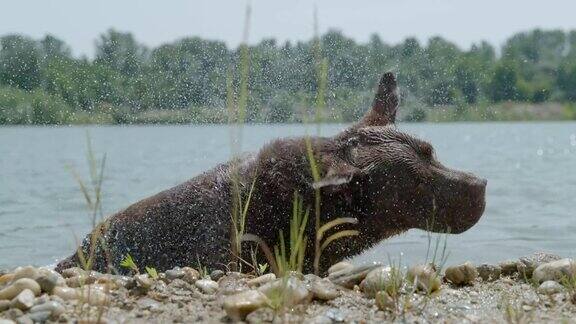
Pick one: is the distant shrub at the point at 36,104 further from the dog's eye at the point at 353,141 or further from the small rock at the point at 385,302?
the small rock at the point at 385,302

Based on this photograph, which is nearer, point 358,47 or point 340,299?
point 340,299

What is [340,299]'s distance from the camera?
4.94 metres

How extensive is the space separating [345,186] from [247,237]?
888mm

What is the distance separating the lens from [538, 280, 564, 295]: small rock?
5.31 meters

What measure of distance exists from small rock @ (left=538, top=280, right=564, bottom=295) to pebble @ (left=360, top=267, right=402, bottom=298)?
880 millimetres

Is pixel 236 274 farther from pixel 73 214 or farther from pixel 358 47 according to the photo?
pixel 358 47

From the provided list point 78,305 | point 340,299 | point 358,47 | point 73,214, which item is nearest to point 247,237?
point 340,299

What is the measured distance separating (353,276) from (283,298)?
98 centimetres

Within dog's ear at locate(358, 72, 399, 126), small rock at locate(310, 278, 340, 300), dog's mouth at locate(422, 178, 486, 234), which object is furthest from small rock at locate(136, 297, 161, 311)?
dog's ear at locate(358, 72, 399, 126)

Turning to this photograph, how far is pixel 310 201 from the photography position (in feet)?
22.4

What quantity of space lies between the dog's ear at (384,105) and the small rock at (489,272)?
1.93m

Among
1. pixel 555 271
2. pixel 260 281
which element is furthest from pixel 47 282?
pixel 555 271

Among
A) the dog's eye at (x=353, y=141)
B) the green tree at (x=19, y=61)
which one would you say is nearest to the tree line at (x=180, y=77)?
the green tree at (x=19, y=61)

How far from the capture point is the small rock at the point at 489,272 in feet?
19.8
